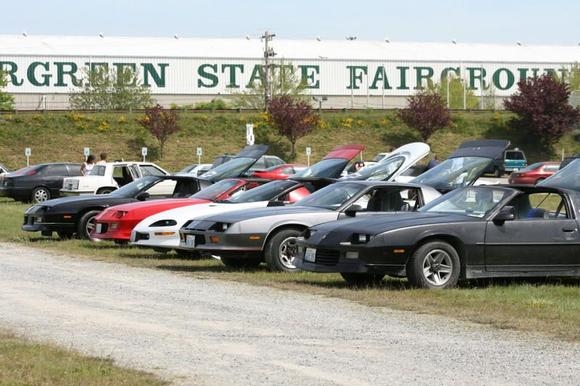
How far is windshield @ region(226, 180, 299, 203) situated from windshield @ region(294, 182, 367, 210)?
4.52 feet

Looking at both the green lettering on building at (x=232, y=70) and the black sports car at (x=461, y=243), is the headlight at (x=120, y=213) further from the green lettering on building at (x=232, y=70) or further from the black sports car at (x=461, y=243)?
the green lettering on building at (x=232, y=70)

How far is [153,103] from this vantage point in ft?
284

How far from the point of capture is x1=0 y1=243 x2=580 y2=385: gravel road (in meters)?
8.40

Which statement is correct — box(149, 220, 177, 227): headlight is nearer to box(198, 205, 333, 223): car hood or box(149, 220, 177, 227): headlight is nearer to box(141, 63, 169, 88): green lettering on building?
box(198, 205, 333, 223): car hood

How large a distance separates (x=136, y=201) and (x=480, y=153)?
252 inches

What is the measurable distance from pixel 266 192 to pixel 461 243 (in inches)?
220

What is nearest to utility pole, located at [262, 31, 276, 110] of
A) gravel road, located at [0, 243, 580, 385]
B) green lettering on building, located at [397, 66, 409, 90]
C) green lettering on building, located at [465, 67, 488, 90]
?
green lettering on building, located at [397, 66, 409, 90]

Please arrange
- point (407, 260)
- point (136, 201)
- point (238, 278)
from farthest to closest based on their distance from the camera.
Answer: point (136, 201)
point (238, 278)
point (407, 260)

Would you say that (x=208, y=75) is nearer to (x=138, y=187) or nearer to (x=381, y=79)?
(x=381, y=79)

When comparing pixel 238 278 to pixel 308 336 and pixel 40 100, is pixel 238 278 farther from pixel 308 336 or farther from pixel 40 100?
pixel 40 100

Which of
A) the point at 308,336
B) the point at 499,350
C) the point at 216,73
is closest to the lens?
the point at 499,350

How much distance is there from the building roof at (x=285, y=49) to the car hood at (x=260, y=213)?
73.6 meters

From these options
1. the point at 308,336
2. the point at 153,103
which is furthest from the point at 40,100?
the point at 308,336

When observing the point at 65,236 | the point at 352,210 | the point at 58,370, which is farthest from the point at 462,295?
the point at 65,236
